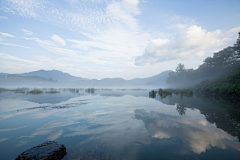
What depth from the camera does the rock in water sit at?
4.17m

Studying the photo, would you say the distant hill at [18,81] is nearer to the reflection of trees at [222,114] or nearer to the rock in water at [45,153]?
the rock in water at [45,153]

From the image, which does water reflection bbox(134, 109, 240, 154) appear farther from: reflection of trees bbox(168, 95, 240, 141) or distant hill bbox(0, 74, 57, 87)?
distant hill bbox(0, 74, 57, 87)

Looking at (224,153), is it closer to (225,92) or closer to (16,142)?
(16,142)

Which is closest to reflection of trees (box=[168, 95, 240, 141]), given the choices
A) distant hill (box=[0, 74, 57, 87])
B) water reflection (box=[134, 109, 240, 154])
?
water reflection (box=[134, 109, 240, 154])

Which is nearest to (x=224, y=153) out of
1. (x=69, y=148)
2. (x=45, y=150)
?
(x=69, y=148)

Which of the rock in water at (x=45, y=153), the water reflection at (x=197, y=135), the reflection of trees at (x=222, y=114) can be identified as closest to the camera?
the rock in water at (x=45, y=153)

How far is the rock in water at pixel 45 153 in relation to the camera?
417cm

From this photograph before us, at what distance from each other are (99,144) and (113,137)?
3.73 feet

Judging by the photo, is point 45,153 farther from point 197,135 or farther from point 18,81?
point 18,81

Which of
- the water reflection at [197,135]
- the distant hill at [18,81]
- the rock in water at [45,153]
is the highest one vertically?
the distant hill at [18,81]

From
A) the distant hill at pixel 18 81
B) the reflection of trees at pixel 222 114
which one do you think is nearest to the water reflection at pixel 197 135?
the reflection of trees at pixel 222 114

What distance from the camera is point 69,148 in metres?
5.52

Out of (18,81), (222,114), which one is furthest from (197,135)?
(18,81)

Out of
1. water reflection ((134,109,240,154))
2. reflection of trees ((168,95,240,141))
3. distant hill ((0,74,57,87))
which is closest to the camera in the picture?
water reflection ((134,109,240,154))
